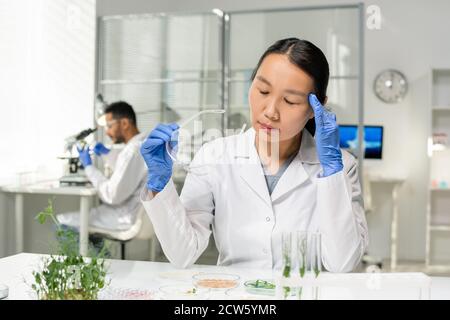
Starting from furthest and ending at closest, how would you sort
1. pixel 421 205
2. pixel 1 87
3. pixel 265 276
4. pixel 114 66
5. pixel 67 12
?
pixel 421 205, pixel 114 66, pixel 67 12, pixel 1 87, pixel 265 276

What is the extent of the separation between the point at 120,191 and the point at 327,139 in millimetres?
1634

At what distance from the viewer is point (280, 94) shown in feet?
4.19

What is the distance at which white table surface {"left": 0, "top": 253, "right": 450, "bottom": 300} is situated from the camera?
40.9 inches

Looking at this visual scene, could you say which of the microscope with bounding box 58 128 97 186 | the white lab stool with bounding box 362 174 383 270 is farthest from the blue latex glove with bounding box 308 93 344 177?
the white lab stool with bounding box 362 174 383 270

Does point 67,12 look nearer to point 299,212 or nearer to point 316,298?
point 299,212

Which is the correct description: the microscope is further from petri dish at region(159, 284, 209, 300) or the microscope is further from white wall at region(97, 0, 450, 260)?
white wall at region(97, 0, 450, 260)

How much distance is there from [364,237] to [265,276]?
0.30 meters

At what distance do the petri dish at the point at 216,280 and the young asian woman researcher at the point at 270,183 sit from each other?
0.35 feet

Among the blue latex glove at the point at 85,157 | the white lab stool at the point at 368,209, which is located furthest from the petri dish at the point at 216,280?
the white lab stool at the point at 368,209

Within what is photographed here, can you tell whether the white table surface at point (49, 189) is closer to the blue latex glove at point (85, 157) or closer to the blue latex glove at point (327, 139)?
the blue latex glove at point (85, 157)

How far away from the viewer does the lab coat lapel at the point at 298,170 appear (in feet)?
4.58

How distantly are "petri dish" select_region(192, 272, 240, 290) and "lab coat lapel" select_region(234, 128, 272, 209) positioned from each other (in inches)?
10.1
